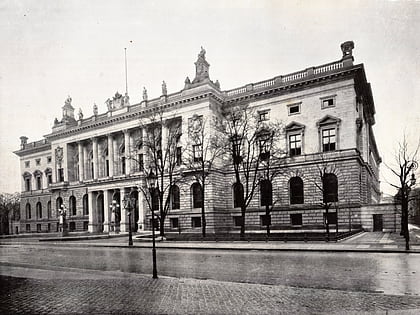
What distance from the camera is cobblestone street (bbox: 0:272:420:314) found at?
7.37m

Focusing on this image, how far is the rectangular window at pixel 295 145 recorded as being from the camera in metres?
40.0

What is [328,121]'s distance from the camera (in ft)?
124

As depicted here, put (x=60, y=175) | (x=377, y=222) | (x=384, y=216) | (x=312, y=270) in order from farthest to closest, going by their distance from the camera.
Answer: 1. (x=60, y=175)
2. (x=377, y=222)
3. (x=384, y=216)
4. (x=312, y=270)

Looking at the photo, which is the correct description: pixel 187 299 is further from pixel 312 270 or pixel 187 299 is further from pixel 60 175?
pixel 60 175

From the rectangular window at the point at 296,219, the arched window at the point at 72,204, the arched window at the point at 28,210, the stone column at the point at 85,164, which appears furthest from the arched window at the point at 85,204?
the rectangular window at the point at 296,219

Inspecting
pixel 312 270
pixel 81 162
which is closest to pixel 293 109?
pixel 312 270

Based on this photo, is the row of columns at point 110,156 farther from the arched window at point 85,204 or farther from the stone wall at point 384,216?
the stone wall at point 384,216

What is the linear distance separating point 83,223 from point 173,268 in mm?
47142

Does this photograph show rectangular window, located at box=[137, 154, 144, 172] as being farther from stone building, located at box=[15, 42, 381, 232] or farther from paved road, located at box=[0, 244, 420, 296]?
paved road, located at box=[0, 244, 420, 296]

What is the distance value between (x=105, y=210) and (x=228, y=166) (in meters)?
20.8

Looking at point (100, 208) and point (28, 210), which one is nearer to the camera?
point (100, 208)

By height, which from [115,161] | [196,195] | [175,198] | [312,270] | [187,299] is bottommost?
[312,270]

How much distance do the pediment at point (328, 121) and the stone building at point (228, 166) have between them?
12 cm

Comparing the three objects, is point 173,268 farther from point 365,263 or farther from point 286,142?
point 286,142
